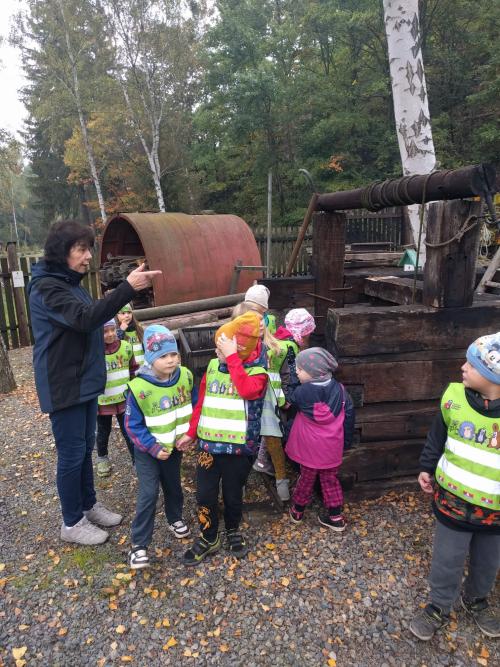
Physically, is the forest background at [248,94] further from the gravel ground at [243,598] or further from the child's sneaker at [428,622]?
the child's sneaker at [428,622]

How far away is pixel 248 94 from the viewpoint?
60.4ft

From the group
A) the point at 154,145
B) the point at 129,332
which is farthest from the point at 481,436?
the point at 154,145

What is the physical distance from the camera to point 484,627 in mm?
2143

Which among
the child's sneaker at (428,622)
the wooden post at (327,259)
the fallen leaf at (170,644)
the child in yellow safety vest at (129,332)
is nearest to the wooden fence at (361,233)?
the wooden post at (327,259)

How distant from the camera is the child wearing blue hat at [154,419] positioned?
2521 millimetres

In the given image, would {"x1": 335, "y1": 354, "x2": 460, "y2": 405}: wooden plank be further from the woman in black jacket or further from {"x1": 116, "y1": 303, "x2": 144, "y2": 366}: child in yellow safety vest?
{"x1": 116, "y1": 303, "x2": 144, "y2": 366}: child in yellow safety vest

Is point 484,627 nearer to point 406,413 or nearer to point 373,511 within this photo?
point 373,511

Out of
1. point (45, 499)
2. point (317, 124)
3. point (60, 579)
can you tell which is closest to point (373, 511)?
point (60, 579)

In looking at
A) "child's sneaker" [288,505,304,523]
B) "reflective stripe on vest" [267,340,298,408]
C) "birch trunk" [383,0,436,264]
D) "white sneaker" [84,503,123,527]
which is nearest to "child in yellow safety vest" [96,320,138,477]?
"white sneaker" [84,503,123,527]

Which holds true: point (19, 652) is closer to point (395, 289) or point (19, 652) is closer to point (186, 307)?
point (395, 289)

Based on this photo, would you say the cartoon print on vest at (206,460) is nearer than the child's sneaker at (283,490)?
Yes

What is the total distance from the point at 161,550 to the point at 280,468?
0.98 m

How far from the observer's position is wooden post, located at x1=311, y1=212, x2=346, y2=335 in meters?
4.00

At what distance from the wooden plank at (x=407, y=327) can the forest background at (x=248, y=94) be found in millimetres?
14988
